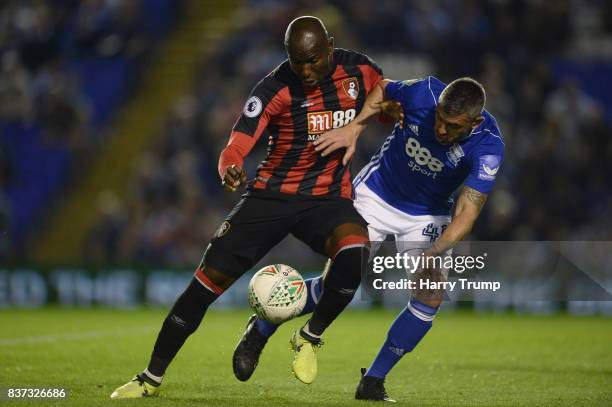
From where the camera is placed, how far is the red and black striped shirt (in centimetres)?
651

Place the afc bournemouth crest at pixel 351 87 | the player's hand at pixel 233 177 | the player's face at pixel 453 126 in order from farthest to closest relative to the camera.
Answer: the afc bournemouth crest at pixel 351 87, the player's face at pixel 453 126, the player's hand at pixel 233 177

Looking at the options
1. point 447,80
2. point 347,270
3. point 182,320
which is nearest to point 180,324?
point 182,320

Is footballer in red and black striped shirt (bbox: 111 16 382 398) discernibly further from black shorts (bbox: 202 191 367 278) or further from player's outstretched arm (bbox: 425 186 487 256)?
player's outstretched arm (bbox: 425 186 487 256)

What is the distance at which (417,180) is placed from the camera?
713cm

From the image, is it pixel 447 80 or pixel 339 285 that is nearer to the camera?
pixel 339 285

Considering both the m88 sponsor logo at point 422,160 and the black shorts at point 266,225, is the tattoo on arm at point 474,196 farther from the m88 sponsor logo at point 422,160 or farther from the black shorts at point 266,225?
the black shorts at point 266,225

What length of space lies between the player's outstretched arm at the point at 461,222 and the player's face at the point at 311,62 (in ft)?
3.85

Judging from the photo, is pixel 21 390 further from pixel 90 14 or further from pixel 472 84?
pixel 90 14

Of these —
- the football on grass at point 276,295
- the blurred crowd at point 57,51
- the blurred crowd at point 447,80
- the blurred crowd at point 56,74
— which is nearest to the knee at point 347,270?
the football on grass at point 276,295

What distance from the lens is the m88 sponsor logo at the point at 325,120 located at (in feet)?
21.8

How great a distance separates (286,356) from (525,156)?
19.4 ft

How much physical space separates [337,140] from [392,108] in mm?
569

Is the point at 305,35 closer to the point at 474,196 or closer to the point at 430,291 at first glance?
the point at 474,196

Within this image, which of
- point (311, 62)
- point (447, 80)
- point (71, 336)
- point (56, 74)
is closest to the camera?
point (311, 62)
